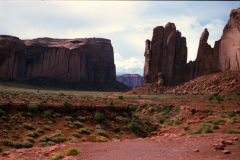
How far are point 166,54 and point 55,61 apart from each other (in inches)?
2045

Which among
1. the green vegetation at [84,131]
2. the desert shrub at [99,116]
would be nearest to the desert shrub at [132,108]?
the desert shrub at [99,116]

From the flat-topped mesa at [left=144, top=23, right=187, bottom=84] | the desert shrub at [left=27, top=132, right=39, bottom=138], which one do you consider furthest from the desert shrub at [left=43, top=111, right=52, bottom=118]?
the flat-topped mesa at [left=144, top=23, right=187, bottom=84]

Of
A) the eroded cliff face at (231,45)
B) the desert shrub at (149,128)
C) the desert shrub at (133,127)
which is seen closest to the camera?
the desert shrub at (133,127)

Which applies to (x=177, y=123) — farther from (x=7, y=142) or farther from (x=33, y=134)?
(x=7, y=142)

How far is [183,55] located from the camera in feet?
178

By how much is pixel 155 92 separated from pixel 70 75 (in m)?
49.7

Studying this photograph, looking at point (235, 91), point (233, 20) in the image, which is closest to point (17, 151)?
point (235, 91)

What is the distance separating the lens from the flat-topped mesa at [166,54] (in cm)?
5375

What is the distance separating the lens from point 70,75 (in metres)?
90.2

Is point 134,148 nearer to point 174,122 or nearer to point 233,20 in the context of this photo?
point 174,122

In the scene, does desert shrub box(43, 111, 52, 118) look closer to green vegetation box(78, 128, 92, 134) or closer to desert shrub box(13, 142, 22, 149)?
green vegetation box(78, 128, 92, 134)

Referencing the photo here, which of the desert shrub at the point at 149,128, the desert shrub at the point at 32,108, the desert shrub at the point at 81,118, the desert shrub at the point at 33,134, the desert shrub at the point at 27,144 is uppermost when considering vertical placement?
the desert shrub at the point at 32,108

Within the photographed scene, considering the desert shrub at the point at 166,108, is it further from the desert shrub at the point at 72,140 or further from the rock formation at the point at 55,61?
the rock formation at the point at 55,61

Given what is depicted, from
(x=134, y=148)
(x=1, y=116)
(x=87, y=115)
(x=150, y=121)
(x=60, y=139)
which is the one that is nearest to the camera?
(x=134, y=148)
